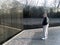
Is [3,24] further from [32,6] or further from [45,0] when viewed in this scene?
[45,0]

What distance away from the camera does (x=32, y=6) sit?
86.0ft

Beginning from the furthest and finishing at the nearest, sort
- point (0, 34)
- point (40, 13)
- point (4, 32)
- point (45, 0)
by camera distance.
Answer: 1. point (45, 0)
2. point (40, 13)
3. point (4, 32)
4. point (0, 34)

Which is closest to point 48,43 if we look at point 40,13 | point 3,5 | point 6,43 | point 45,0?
point 6,43

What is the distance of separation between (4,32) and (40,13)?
524 inches

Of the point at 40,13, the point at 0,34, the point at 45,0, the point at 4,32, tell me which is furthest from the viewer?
the point at 45,0

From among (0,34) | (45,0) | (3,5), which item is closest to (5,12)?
(3,5)

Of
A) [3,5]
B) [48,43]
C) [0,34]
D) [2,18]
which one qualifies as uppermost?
[3,5]

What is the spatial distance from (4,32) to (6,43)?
69 cm

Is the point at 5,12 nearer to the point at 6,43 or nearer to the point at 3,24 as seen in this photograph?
the point at 3,24

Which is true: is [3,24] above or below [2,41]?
above

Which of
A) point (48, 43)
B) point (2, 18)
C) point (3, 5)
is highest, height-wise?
point (3, 5)

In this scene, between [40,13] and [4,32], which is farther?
[40,13]

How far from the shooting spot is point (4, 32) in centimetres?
1284

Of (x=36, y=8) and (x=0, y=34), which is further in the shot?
(x=36, y=8)
